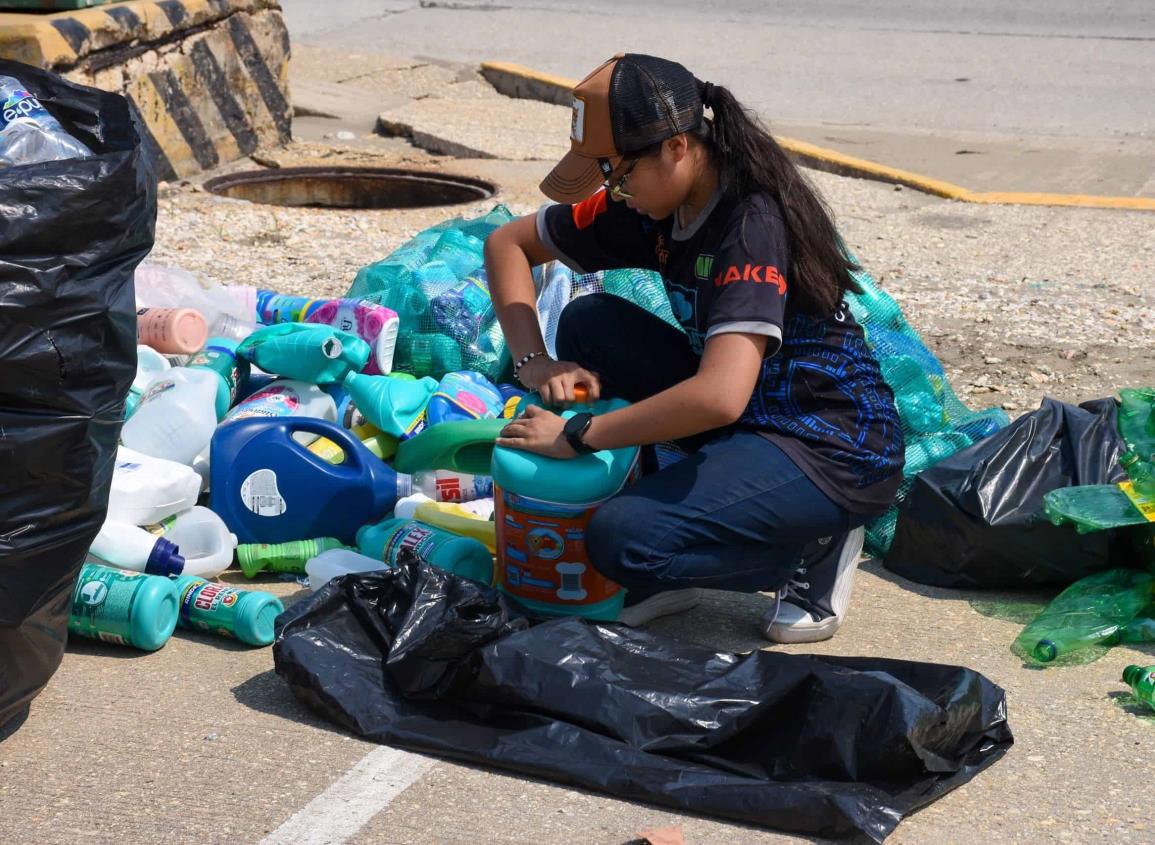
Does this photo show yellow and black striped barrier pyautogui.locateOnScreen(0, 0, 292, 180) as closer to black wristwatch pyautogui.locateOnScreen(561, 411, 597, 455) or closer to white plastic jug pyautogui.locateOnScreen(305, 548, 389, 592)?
white plastic jug pyautogui.locateOnScreen(305, 548, 389, 592)

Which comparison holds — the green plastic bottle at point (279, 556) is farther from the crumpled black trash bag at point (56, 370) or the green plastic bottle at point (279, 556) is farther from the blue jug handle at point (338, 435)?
the crumpled black trash bag at point (56, 370)

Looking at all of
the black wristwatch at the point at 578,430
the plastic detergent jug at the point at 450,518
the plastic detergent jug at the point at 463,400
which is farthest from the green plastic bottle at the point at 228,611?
the plastic detergent jug at the point at 463,400

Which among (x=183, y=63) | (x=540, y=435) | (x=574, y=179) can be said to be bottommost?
(x=540, y=435)

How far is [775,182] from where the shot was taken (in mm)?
2863

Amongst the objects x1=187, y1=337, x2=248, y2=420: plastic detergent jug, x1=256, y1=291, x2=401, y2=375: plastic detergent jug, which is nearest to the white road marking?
x1=187, y1=337, x2=248, y2=420: plastic detergent jug

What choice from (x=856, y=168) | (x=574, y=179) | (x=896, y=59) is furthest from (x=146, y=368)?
(x=896, y=59)

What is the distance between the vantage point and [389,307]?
431 cm

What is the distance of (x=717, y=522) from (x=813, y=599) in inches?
14.4

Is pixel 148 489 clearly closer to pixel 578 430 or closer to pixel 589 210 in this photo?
pixel 578 430

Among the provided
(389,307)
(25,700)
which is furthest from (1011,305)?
(25,700)

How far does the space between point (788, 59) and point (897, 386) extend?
8657 mm

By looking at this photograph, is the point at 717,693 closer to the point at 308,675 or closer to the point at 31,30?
the point at 308,675

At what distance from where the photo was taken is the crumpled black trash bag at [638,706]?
2371 mm

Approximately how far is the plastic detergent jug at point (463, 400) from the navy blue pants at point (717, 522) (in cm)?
94
